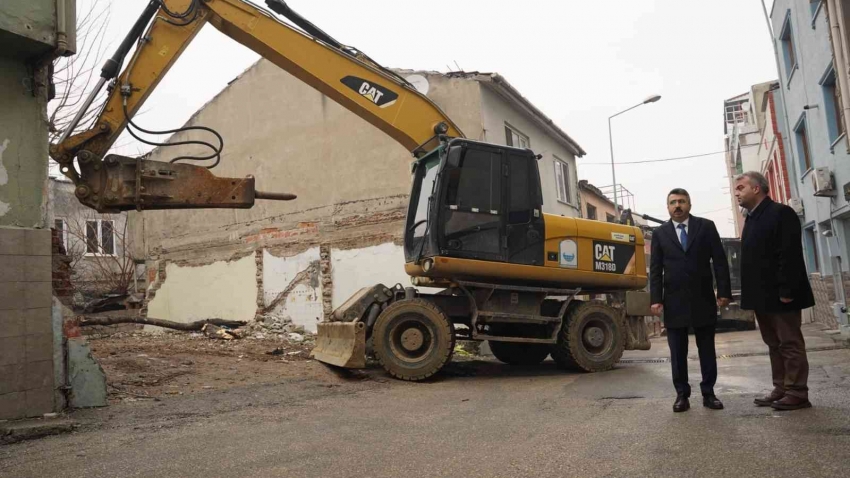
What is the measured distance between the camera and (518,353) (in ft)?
34.1

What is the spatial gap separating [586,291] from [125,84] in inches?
254

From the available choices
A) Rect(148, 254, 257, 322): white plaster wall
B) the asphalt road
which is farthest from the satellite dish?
the asphalt road

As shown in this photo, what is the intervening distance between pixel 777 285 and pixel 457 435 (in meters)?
2.67

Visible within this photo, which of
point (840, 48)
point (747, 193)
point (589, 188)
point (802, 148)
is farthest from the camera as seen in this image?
point (589, 188)

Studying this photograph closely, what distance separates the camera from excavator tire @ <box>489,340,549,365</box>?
33.8 feet

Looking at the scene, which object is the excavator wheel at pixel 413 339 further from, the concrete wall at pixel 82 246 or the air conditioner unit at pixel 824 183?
the concrete wall at pixel 82 246

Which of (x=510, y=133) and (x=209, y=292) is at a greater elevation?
(x=510, y=133)

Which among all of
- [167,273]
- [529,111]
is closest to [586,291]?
[529,111]

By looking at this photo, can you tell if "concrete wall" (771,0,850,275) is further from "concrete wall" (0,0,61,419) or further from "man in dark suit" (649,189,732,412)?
"concrete wall" (0,0,61,419)

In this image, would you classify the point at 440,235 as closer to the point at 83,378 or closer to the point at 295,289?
the point at 83,378

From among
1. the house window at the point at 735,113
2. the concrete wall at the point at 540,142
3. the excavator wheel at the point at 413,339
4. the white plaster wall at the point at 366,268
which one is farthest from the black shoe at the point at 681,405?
the house window at the point at 735,113

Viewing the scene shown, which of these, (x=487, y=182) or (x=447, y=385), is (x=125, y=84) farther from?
(x=447, y=385)

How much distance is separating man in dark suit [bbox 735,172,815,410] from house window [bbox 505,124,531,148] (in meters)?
11.0

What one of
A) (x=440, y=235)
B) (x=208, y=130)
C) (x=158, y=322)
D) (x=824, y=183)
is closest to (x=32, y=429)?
(x=208, y=130)
